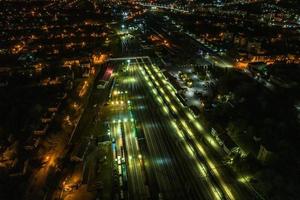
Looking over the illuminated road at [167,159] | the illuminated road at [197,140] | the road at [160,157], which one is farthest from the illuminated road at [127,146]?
the illuminated road at [197,140]

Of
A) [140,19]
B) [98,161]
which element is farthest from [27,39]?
[98,161]

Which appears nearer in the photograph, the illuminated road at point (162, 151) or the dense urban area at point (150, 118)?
the illuminated road at point (162, 151)

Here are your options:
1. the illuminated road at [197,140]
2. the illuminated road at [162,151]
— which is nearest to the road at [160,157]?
the illuminated road at [162,151]

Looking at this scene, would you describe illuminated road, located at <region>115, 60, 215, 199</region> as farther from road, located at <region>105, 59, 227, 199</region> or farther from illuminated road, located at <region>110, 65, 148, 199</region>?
illuminated road, located at <region>110, 65, 148, 199</region>

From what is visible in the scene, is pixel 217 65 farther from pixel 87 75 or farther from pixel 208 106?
pixel 87 75

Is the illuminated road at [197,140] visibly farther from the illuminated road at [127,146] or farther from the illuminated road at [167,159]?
the illuminated road at [127,146]

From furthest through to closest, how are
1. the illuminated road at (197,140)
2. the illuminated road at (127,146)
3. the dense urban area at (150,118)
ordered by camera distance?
the dense urban area at (150,118), the illuminated road at (127,146), the illuminated road at (197,140)

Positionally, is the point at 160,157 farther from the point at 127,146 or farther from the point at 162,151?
the point at 127,146

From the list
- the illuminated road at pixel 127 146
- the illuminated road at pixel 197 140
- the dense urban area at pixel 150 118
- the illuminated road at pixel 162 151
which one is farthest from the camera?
the dense urban area at pixel 150 118

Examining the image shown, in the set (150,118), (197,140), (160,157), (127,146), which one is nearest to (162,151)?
(160,157)

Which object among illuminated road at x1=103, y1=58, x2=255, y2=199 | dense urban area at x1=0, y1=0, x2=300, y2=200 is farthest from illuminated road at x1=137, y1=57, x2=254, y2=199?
dense urban area at x1=0, y1=0, x2=300, y2=200
